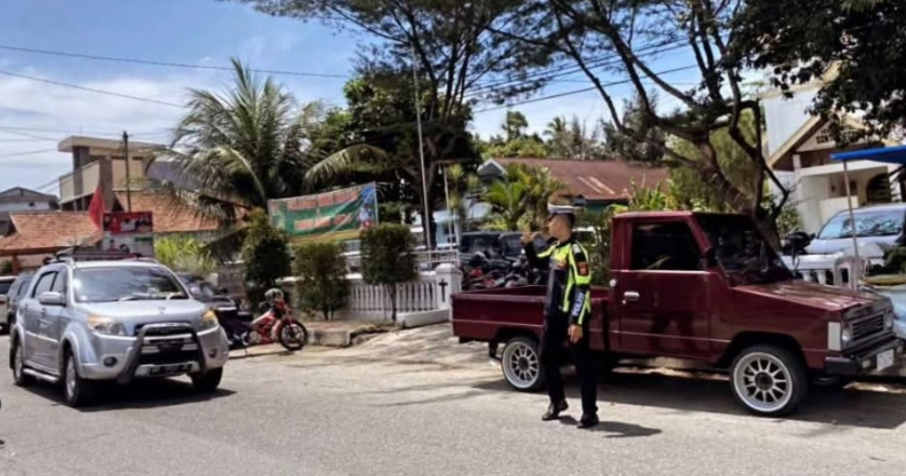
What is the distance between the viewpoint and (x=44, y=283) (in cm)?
1107

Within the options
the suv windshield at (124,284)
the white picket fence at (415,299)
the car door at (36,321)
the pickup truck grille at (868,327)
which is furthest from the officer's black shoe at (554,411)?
the white picket fence at (415,299)

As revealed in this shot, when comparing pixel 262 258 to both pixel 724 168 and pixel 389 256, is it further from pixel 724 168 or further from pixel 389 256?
pixel 724 168

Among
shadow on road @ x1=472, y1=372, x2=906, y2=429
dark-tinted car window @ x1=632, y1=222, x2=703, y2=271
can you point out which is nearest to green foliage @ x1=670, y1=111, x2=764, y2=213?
shadow on road @ x1=472, y1=372, x2=906, y2=429

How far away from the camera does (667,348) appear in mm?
8031

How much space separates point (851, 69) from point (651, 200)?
6479mm

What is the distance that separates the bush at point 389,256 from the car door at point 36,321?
611cm

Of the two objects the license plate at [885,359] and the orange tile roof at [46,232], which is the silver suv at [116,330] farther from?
the orange tile roof at [46,232]

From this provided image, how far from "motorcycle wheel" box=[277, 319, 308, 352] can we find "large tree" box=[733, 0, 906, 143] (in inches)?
345

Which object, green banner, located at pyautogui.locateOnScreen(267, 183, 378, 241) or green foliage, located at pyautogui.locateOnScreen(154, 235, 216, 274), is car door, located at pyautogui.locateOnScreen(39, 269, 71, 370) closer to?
green banner, located at pyautogui.locateOnScreen(267, 183, 378, 241)

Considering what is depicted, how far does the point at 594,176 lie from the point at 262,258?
66.3 feet

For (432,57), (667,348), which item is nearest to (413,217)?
(432,57)

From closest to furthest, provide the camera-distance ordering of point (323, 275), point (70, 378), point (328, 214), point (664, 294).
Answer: point (664, 294), point (70, 378), point (323, 275), point (328, 214)

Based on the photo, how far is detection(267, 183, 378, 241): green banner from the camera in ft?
58.2

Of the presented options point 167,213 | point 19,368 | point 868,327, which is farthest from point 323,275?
point 167,213
